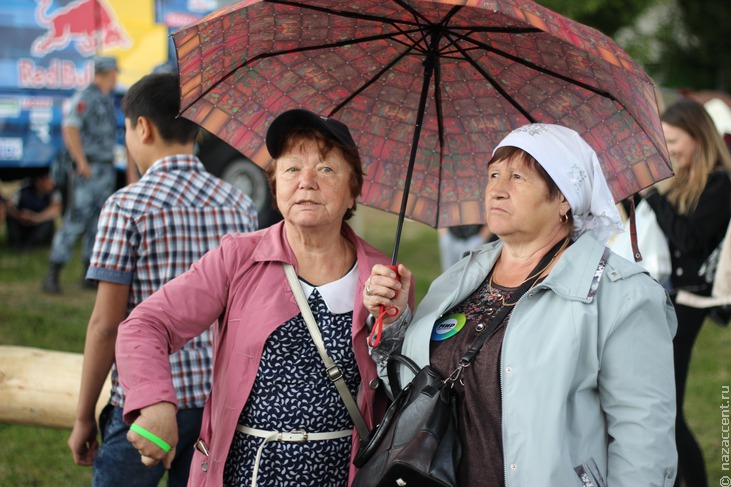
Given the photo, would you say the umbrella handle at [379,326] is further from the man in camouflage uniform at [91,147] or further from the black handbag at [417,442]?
→ the man in camouflage uniform at [91,147]

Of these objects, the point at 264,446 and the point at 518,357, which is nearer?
the point at 518,357

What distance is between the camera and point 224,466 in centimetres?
264

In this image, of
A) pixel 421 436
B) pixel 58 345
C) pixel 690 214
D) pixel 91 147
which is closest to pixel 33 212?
pixel 91 147

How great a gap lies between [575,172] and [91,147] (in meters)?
7.73

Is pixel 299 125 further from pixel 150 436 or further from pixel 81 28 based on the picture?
pixel 81 28

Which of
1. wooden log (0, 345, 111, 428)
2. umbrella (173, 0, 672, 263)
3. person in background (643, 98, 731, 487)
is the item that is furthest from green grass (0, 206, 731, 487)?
umbrella (173, 0, 672, 263)

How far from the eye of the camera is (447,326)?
105 inches

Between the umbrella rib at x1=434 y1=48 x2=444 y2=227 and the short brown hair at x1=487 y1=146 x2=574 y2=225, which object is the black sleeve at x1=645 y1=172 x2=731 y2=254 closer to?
the umbrella rib at x1=434 y1=48 x2=444 y2=227

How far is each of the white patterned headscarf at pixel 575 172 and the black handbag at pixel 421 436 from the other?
8.0 inches

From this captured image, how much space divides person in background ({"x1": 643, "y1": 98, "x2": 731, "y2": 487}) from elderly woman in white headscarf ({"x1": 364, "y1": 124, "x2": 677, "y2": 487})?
2.52 m

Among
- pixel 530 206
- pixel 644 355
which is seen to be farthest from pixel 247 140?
pixel 644 355

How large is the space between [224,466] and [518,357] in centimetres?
91

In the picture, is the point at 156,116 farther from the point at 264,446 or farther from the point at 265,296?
the point at 264,446

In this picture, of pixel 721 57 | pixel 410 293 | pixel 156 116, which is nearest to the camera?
pixel 410 293
